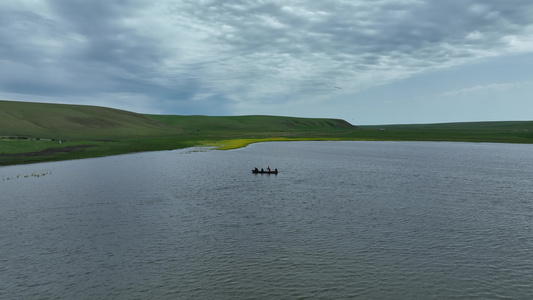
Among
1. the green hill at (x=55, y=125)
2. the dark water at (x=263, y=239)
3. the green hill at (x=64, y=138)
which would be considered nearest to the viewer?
the dark water at (x=263, y=239)

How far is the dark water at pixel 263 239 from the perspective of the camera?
65.9ft

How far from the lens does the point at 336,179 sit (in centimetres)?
5662

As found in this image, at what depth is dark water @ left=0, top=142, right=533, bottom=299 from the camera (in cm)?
2008

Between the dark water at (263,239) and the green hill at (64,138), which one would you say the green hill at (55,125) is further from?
the dark water at (263,239)

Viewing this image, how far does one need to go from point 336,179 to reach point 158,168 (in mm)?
32712

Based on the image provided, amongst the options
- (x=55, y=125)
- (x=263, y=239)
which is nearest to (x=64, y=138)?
(x=55, y=125)

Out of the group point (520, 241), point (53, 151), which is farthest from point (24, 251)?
point (53, 151)

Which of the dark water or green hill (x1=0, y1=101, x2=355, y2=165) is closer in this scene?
the dark water

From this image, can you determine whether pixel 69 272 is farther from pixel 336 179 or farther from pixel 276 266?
pixel 336 179

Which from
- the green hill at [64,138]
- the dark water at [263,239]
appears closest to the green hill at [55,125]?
the green hill at [64,138]

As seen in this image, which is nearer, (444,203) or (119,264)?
(119,264)

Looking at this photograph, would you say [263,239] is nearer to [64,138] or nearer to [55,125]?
[64,138]

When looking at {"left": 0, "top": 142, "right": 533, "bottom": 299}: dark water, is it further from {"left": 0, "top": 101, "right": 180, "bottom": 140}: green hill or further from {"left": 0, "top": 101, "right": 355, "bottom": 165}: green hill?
{"left": 0, "top": 101, "right": 180, "bottom": 140}: green hill

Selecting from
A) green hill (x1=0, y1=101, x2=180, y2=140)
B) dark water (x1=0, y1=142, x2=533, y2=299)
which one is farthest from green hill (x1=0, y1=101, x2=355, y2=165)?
dark water (x1=0, y1=142, x2=533, y2=299)
